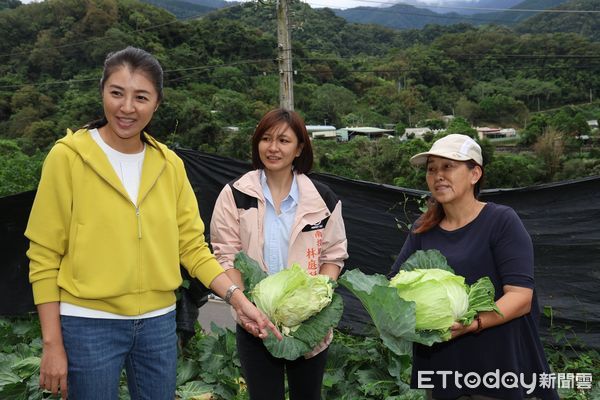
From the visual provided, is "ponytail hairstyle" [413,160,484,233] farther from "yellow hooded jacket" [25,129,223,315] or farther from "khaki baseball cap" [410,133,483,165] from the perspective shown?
"yellow hooded jacket" [25,129,223,315]

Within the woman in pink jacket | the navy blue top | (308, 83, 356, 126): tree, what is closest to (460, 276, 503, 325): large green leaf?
the navy blue top

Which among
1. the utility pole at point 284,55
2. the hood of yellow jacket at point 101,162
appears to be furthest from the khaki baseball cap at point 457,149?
the utility pole at point 284,55

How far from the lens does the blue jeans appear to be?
184cm

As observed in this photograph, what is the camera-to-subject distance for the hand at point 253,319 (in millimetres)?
2002


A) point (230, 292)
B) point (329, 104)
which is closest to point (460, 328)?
point (230, 292)

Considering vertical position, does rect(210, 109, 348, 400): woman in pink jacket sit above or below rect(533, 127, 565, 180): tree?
above

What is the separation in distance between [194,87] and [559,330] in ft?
170

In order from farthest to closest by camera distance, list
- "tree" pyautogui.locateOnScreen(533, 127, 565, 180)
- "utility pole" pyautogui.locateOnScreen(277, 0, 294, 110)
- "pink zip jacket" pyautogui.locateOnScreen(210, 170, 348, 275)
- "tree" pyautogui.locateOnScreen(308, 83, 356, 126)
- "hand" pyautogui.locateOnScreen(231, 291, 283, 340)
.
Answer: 1. "tree" pyautogui.locateOnScreen(308, 83, 356, 126)
2. "tree" pyautogui.locateOnScreen(533, 127, 565, 180)
3. "utility pole" pyautogui.locateOnScreen(277, 0, 294, 110)
4. "pink zip jacket" pyautogui.locateOnScreen(210, 170, 348, 275)
5. "hand" pyautogui.locateOnScreen(231, 291, 283, 340)

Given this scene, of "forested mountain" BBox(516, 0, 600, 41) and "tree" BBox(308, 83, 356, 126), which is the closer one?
"tree" BBox(308, 83, 356, 126)

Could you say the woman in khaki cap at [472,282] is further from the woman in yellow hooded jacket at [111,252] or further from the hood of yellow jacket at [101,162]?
the hood of yellow jacket at [101,162]

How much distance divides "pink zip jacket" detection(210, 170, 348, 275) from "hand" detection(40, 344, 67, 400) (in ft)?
2.34

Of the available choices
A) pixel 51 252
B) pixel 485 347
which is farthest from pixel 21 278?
pixel 485 347

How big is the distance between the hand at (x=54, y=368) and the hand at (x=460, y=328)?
1.40 meters

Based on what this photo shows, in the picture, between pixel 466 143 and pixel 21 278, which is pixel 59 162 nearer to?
pixel 466 143
